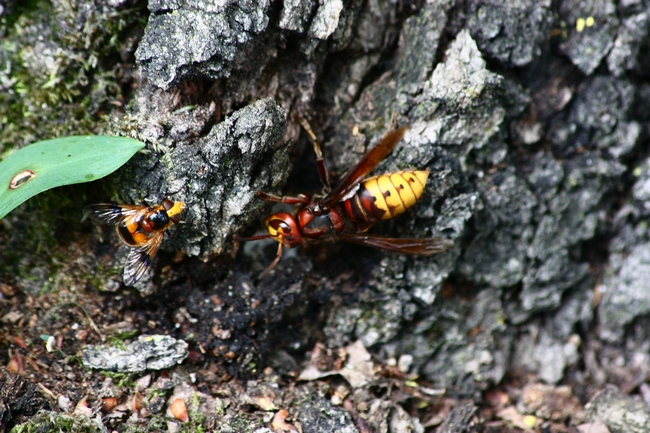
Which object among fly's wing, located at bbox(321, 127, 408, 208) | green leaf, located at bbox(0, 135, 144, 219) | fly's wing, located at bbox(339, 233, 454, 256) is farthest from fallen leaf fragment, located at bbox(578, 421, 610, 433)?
green leaf, located at bbox(0, 135, 144, 219)

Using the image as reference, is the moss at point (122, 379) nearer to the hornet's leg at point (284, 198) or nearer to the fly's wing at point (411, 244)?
the hornet's leg at point (284, 198)

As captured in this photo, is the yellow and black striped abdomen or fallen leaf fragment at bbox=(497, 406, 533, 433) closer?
the yellow and black striped abdomen

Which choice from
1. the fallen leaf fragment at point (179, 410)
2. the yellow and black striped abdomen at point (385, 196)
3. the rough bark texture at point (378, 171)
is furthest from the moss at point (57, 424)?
the yellow and black striped abdomen at point (385, 196)

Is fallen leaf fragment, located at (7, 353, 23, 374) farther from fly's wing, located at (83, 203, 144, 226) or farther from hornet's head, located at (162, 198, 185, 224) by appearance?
hornet's head, located at (162, 198, 185, 224)

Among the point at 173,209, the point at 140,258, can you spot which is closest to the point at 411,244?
the point at 173,209

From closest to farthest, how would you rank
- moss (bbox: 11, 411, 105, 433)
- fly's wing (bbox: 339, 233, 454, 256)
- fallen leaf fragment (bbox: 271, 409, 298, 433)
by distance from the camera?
1. moss (bbox: 11, 411, 105, 433)
2. fallen leaf fragment (bbox: 271, 409, 298, 433)
3. fly's wing (bbox: 339, 233, 454, 256)

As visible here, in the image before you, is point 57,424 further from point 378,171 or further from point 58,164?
point 378,171

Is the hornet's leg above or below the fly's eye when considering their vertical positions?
above
